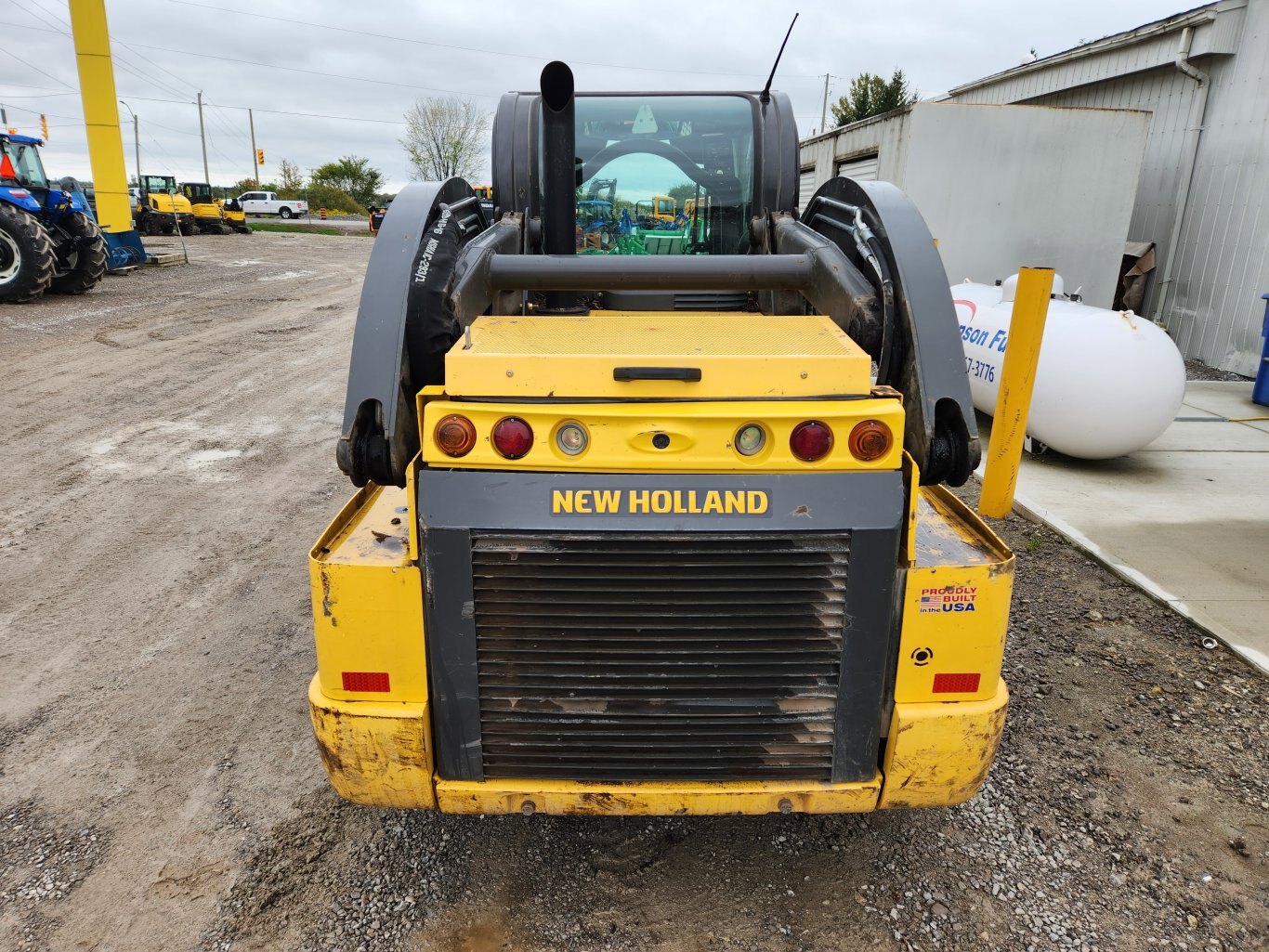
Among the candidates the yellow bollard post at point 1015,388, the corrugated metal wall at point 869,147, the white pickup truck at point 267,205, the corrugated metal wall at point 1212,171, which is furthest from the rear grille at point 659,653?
the white pickup truck at point 267,205

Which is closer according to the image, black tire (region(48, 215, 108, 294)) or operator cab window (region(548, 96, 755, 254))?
operator cab window (region(548, 96, 755, 254))

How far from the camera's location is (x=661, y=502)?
226 cm

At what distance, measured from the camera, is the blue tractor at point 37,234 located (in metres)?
13.5

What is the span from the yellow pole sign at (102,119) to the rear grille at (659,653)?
70.2ft

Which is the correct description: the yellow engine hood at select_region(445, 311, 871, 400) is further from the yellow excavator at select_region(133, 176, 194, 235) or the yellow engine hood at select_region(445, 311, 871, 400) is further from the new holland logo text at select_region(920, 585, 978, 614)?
the yellow excavator at select_region(133, 176, 194, 235)

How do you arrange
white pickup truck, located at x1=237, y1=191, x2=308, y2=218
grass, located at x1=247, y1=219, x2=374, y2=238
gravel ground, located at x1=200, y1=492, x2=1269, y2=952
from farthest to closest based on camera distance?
white pickup truck, located at x1=237, y1=191, x2=308, y2=218
grass, located at x1=247, y1=219, x2=374, y2=238
gravel ground, located at x1=200, y1=492, x2=1269, y2=952

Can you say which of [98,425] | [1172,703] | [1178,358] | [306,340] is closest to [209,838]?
[1172,703]

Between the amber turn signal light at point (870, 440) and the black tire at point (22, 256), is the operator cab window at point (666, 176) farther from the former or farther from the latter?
the black tire at point (22, 256)

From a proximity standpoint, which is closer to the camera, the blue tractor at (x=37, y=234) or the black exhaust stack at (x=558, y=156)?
the black exhaust stack at (x=558, y=156)

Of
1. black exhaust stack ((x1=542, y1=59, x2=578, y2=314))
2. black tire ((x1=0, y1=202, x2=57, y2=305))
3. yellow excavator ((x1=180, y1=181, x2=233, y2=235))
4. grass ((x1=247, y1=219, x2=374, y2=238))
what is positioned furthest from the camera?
grass ((x1=247, y1=219, x2=374, y2=238))

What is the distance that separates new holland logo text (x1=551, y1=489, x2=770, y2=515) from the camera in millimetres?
2256

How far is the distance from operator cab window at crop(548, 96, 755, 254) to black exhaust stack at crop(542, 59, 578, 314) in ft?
3.20

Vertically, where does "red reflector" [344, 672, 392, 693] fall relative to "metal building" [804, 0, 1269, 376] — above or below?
below

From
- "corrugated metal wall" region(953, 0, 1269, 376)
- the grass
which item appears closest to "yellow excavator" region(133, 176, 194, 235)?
the grass
